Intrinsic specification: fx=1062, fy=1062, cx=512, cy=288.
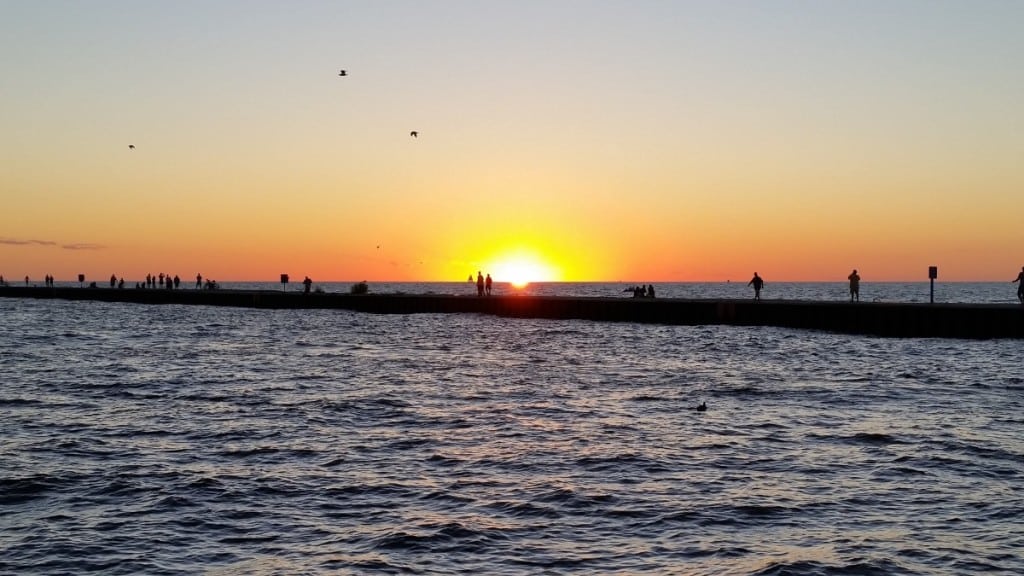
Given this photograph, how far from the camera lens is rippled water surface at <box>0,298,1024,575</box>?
1365cm

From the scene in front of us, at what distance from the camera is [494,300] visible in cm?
8281

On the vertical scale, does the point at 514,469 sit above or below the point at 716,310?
below

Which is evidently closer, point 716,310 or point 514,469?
point 514,469

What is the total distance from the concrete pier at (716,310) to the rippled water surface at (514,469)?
1253cm

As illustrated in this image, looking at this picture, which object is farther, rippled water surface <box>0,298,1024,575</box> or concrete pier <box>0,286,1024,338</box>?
concrete pier <box>0,286,1024,338</box>

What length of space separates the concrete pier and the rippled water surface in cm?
1253

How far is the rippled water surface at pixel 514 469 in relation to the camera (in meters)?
13.6

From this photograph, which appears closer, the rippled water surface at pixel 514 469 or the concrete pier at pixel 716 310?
the rippled water surface at pixel 514 469

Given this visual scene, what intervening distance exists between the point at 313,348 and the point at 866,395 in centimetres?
2826

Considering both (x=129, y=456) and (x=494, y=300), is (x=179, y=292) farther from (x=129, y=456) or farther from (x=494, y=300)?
(x=129, y=456)

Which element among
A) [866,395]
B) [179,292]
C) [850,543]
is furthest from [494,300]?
[850,543]

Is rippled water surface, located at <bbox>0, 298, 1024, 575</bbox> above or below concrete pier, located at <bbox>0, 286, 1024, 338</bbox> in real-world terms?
below

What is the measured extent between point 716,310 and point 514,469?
47.8m

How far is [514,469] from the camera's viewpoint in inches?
744
